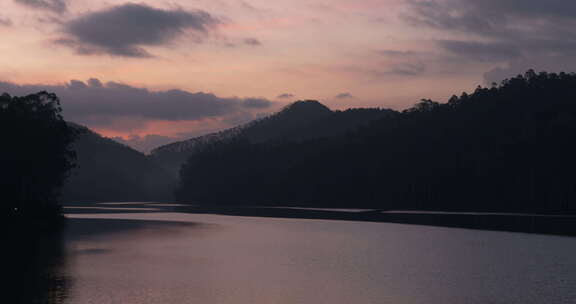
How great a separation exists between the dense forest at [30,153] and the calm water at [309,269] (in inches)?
887

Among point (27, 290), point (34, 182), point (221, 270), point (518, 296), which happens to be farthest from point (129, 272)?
point (34, 182)

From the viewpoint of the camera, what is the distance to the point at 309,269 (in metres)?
48.4

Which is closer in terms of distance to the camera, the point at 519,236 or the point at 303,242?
the point at 303,242

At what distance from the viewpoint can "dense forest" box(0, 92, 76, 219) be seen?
96.7 meters

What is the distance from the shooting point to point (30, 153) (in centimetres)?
10350

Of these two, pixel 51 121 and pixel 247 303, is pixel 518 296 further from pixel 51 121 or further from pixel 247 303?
pixel 51 121

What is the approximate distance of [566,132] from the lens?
148875 millimetres

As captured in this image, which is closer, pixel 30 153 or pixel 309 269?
pixel 309 269

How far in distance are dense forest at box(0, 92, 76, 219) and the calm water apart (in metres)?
22.5

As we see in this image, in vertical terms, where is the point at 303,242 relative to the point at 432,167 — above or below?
below

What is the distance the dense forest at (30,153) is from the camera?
3807 inches

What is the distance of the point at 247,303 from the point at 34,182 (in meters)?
85.5

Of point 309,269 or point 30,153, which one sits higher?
point 30,153

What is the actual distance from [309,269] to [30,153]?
2677 inches
